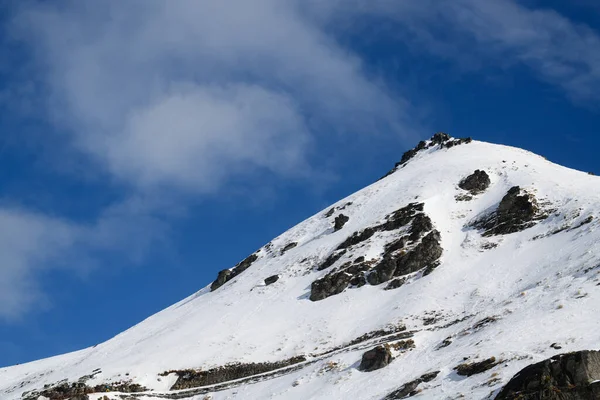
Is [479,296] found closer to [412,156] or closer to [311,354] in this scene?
[311,354]

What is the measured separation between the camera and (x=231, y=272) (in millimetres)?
88500

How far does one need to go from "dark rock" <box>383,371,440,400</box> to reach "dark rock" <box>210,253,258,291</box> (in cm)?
5166

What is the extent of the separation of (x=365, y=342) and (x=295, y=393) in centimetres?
960

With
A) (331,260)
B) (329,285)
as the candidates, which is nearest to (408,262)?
(329,285)

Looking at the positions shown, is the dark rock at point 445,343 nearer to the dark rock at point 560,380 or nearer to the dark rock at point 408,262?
the dark rock at point 560,380

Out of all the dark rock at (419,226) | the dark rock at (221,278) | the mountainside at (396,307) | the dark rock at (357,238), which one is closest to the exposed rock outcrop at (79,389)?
the mountainside at (396,307)

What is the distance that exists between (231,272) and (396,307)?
3614 cm

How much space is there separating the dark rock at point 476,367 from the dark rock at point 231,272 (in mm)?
53979

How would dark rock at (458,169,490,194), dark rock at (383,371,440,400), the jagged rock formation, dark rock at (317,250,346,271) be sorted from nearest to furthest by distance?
dark rock at (383,371,440,400) < the jagged rock formation < dark rock at (317,250,346,271) < dark rock at (458,169,490,194)

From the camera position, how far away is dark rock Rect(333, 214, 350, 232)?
3297 inches

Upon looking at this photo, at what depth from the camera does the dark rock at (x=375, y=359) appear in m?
42.8

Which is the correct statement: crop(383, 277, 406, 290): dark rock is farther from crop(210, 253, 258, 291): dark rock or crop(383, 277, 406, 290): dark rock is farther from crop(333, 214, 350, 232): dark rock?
crop(210, 253, 258, 291): dark rock

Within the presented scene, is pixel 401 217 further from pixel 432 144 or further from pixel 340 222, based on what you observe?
pixel 432 144

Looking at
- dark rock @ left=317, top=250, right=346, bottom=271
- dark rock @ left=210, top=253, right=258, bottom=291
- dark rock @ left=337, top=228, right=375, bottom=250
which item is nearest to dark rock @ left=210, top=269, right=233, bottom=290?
dark rock @ left=210, top=253, right=258, bottom=291
